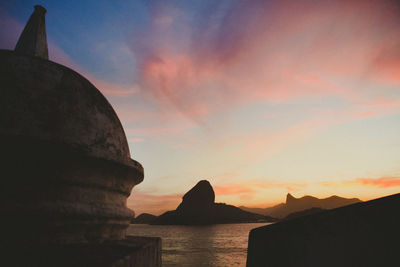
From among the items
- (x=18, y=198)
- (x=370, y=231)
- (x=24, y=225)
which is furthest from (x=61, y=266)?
(x=370, y=231)

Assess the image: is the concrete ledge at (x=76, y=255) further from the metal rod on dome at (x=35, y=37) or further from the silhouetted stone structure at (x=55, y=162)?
the metal rod on dome at (x=35, y=37)

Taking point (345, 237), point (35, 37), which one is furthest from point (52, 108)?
point (345, 237)

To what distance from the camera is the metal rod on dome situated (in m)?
3.24

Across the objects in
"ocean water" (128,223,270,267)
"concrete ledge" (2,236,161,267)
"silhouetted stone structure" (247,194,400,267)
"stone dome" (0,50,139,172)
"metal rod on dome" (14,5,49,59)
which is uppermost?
"metal rod on dome" (14,5,49,59)

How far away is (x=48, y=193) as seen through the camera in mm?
2016

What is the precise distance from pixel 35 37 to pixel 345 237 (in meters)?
3.85

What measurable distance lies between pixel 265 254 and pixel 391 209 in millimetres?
1353

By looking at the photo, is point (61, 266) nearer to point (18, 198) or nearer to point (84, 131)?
point (18, 198)

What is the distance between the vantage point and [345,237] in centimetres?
124

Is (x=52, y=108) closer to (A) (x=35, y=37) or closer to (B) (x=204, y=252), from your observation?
(A) (x=35, y=37)

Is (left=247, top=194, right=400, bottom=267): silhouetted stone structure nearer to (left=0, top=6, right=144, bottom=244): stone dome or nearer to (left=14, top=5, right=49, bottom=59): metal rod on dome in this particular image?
(left=0, top=6, right=144, bottom=244): stone dome

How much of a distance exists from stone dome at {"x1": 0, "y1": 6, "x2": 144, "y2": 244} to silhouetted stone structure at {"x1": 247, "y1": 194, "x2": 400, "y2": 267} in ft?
5.16

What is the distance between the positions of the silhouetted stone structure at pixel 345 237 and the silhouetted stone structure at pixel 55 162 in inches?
48.3

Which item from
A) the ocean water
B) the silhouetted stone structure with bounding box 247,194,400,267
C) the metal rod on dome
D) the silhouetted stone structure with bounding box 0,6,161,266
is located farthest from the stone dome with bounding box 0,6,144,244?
the ocean water
